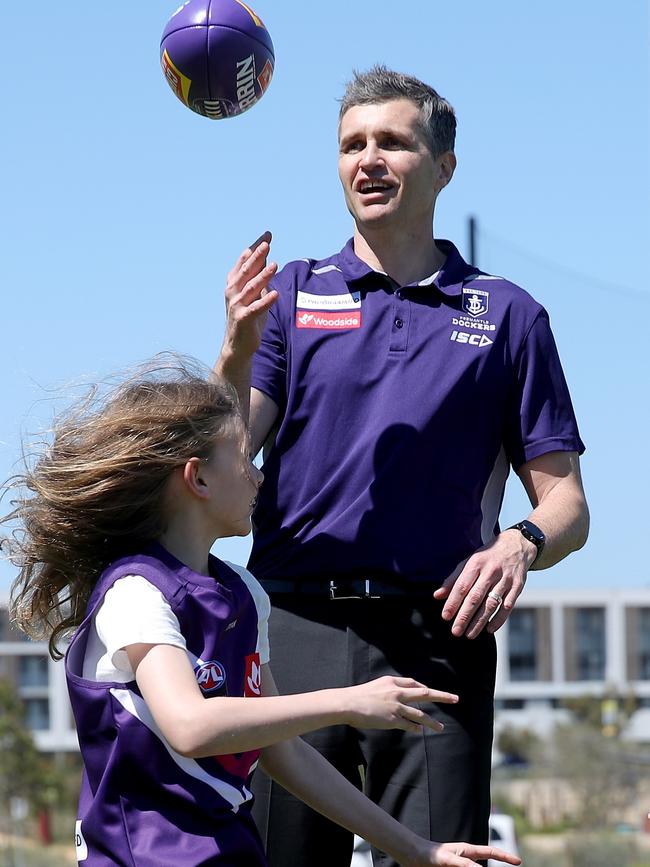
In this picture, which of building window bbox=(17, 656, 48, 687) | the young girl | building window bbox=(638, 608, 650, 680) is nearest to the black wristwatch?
the young girl

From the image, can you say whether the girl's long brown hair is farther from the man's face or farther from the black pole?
the black pole

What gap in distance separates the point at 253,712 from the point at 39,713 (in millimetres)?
55662

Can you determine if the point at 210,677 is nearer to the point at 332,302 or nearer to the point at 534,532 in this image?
the point at 534,532

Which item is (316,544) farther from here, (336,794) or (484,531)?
(336,794)

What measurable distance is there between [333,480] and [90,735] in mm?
1037

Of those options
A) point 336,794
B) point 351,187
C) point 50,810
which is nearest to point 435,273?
point 351,187

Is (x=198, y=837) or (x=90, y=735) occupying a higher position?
(x=90, y=735)

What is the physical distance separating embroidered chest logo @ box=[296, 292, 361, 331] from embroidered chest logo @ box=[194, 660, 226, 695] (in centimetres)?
117

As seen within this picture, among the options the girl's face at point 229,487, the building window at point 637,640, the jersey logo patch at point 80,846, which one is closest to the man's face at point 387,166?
the girl's face at point 229,487

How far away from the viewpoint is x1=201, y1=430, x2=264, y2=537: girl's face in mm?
2771

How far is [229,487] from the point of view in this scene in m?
2.79

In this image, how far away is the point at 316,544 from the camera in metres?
3.37

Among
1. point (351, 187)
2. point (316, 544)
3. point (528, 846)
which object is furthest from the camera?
point (528, 846)

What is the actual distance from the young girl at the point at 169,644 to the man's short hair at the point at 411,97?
109 centimetres
